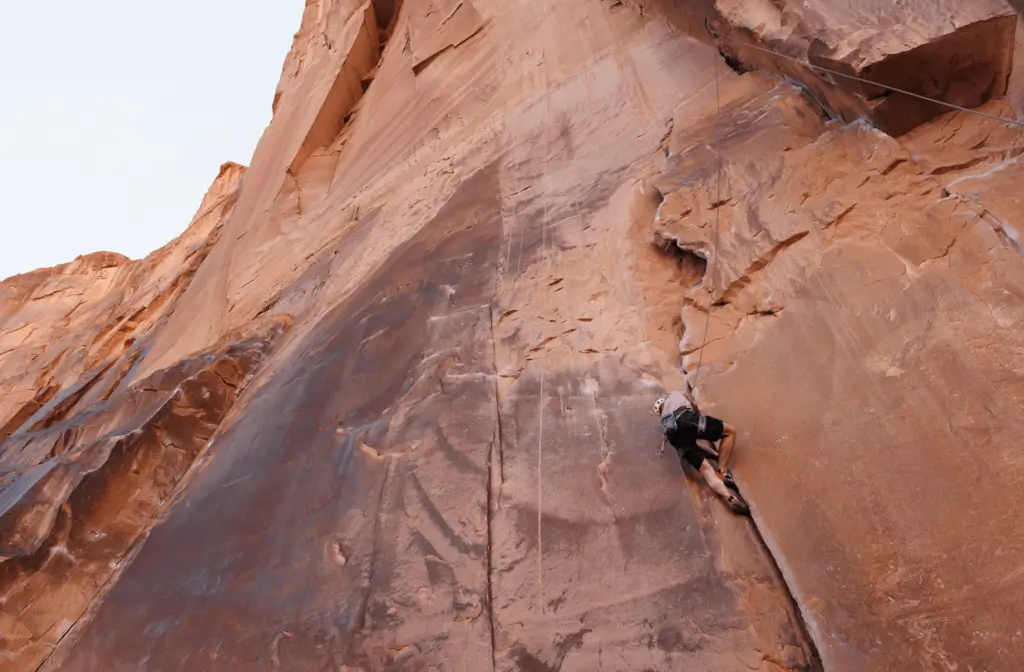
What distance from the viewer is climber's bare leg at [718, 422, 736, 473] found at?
392 cm

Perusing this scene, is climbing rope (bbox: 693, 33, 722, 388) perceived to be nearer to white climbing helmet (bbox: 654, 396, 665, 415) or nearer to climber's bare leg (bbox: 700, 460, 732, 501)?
white climbing helmet (bbox: 654, 396, 665, 415)

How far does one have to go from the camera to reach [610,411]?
4.47 metres

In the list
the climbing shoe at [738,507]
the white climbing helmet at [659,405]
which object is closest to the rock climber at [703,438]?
the climbing shoe at [738,507]

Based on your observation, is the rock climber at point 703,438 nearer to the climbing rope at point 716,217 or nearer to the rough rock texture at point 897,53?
the climbing rope at point 716,217

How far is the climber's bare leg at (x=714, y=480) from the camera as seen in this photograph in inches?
149

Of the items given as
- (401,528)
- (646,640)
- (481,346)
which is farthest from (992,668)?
(481,346)

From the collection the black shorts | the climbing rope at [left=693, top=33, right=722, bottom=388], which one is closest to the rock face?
the climbing rope at [left=693, top=33, right=722, bottom=388]

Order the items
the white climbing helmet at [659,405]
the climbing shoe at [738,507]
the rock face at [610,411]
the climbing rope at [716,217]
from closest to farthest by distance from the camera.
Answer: the rock face at [610,411] < the climbing shoe at [738,507] < the white climbing helmet at [659,405] < the climbing rope at [716,217]

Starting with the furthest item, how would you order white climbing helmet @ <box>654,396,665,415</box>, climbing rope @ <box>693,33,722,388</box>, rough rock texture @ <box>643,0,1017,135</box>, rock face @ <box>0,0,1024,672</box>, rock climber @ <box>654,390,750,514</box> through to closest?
rough rock texture @ <box>643,0,1017,135</box>, climbing rope @ <box>693,33,722,388</box>, white climbing helmet @ <box>654,396,665,415</box>, rock climber @ <box>654,390,750,514</box>, rock face @ <box>0,0,1024,672</box>

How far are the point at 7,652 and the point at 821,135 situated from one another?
21.7 ft

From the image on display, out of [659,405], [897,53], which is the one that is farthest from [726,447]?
[897,53]

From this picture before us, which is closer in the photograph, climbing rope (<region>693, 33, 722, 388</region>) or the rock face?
the rock face

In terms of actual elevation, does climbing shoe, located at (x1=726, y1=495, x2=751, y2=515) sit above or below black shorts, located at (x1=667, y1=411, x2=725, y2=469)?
below

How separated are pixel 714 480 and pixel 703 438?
22 centimetres
